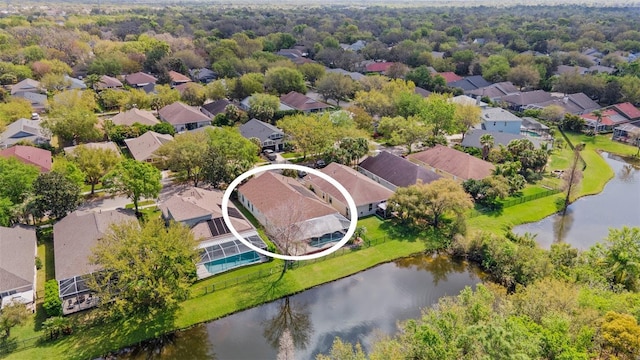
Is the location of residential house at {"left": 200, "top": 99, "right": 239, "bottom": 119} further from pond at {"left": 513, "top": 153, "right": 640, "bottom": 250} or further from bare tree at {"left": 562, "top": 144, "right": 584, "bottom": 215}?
bare tree at {"left": 562, "top": 144, "right": 584, "bottom": 215}

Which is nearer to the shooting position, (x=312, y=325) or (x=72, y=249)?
(x=312, y=325)

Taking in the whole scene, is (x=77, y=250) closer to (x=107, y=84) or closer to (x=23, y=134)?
(x=23, y=134)

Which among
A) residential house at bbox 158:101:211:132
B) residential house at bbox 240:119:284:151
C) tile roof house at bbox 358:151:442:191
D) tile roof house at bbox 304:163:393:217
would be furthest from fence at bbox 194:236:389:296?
residential house at bbox 158:101:211:132

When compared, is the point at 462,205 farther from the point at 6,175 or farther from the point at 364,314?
the point at 6,175

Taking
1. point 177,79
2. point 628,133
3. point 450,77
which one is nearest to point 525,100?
point 628,133

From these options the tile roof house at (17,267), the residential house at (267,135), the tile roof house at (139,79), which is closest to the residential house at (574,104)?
the residential house at (267,135)

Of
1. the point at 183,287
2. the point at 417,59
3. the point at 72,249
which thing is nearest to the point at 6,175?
the point at 72,249
